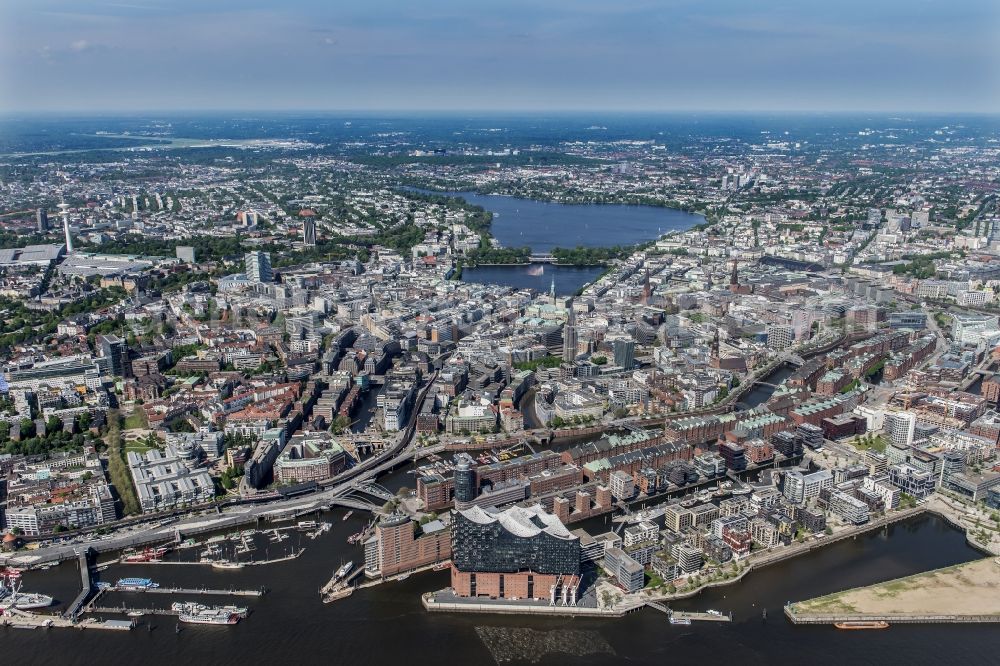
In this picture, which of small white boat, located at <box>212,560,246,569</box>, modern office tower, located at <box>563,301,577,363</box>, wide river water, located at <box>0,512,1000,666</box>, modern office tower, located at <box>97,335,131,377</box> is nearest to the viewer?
wide river water, located at <box>0,512,1000,666</box>

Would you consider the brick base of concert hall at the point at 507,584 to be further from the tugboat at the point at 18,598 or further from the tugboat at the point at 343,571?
the tugboat at the point at 18,598

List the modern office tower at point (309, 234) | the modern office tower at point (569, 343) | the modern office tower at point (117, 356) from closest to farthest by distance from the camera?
the modern office tower at point (117, 356)
the modern office tower at point (569, 343)
the modern office tower at point (309, 234)

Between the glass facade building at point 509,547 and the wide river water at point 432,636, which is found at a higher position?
the glass facade building at point 509,547

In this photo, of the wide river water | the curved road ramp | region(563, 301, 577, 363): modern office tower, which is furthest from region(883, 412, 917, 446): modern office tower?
region(563, 301, 577, 363): modern office tower

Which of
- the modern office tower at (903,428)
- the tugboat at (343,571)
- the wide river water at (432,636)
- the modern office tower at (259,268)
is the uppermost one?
the modern office tower at (259,268)

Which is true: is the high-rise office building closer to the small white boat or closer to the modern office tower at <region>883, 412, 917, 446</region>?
the small white boat

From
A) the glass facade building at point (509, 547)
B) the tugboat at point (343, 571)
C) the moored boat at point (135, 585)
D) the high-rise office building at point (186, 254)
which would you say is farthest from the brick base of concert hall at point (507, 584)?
the high-rise office building at point (186, 254)

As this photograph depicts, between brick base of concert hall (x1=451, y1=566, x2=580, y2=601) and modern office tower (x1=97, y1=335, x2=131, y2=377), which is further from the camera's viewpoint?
modern office tower (x1=97, y1=335, x2=131, y2=377)
